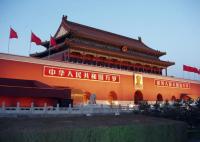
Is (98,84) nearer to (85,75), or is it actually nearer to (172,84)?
(85,75)

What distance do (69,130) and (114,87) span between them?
21571mm

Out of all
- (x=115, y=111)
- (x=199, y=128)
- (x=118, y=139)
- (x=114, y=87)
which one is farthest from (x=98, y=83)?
(x=118, y=139)

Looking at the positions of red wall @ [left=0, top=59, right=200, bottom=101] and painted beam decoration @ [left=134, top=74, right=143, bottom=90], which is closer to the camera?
red wall @ [left=0, top=59, right=200, bottom=101]

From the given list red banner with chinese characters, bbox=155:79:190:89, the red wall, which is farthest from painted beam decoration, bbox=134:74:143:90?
red banner with chinese characters, bbox=155:79:190:89

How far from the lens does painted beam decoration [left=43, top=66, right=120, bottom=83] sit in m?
23.9

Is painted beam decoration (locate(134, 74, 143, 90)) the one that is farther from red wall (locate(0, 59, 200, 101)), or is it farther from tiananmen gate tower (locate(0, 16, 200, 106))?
red wall (locate(0, 59, 200, 101))

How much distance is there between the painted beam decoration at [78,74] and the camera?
23939mm

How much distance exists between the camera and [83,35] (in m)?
30.2

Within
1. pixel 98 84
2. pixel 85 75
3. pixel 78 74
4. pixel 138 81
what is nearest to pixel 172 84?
pixel 138 81

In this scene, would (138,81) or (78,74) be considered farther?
(138,81)

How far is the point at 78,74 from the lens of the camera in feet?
86.5

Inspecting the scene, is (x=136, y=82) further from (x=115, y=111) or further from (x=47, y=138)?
(x=47, y=138)

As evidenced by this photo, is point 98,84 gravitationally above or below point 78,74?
below

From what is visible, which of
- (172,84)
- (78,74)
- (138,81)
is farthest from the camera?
(172,84)
